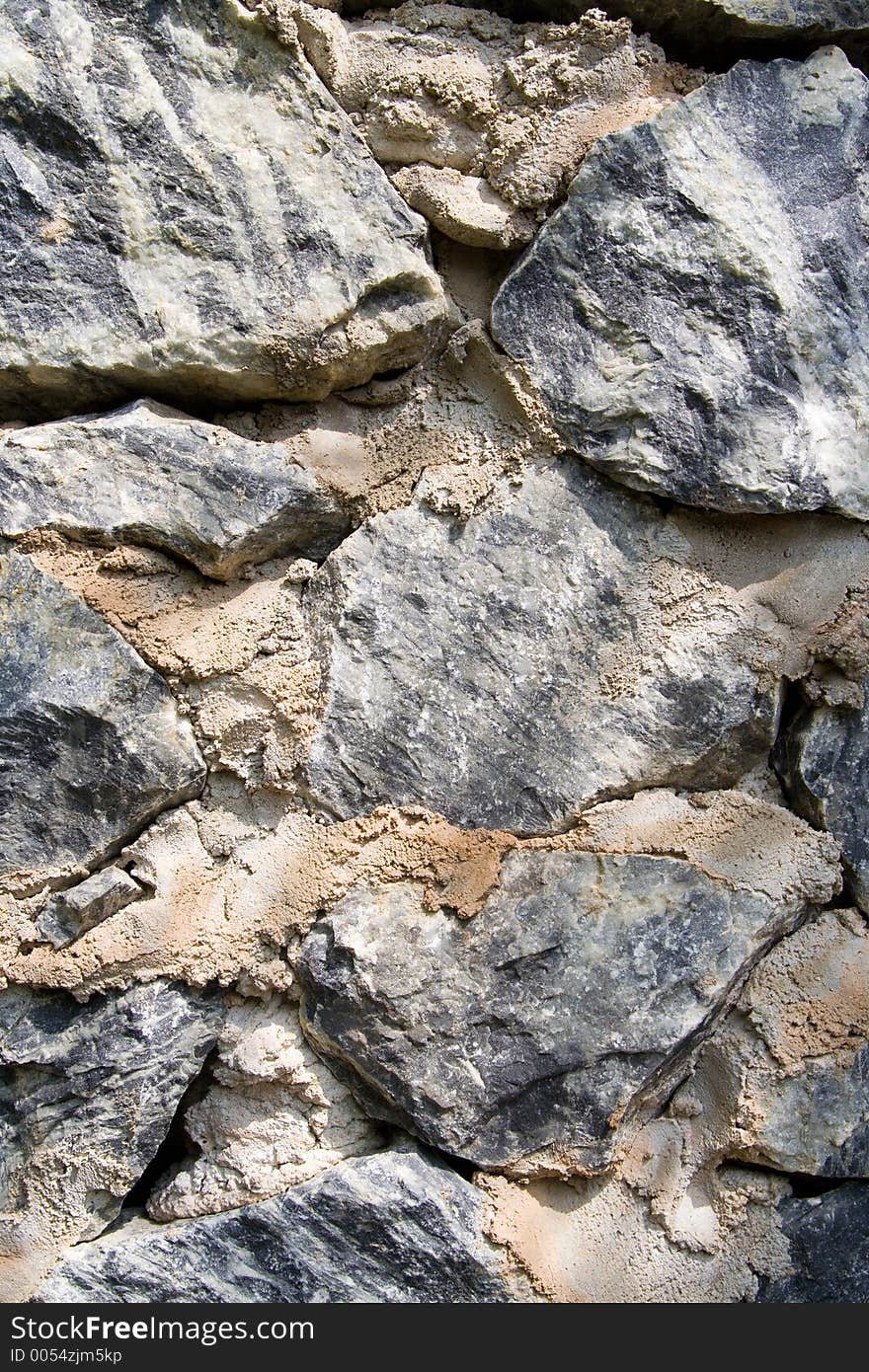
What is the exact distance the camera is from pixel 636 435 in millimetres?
1570

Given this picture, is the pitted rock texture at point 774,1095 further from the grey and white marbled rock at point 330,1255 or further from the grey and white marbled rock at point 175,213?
the grey and white marbled rock at point 175,213

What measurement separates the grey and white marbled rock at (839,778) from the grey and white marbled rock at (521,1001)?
0.23 m

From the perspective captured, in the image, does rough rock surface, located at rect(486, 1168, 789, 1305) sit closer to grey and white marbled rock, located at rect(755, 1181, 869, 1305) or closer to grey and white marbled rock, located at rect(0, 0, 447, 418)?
grey and white marbled rock, located at rect(755, 1181, 869, 1305)

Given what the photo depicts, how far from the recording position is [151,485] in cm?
155

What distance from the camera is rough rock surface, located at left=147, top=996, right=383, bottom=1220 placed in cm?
152

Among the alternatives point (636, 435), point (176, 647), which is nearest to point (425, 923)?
point (176, 647)

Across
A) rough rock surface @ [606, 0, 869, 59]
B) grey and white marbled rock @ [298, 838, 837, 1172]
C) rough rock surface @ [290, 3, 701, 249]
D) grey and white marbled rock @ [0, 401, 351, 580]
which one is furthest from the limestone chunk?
rough rock surface @ [606, 0, 869, 59]

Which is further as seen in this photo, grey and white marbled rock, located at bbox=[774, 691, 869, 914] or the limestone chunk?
grey and white marbled rock, located at bbox=[774, 691, 869, 914]

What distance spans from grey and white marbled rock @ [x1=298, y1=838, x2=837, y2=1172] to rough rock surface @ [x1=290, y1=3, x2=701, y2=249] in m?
1.01

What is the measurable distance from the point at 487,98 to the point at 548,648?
835mm

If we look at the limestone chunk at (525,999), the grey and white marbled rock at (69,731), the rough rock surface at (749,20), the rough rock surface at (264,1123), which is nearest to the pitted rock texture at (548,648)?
the limestone chunk at (525,999)

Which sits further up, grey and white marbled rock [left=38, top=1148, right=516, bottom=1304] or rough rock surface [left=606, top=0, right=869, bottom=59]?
rough rock surface [left=606, top=0, right=869, bottom=59]

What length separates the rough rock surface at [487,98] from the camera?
1.60 m

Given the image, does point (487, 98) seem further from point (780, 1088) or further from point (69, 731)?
point (780, 1088)
